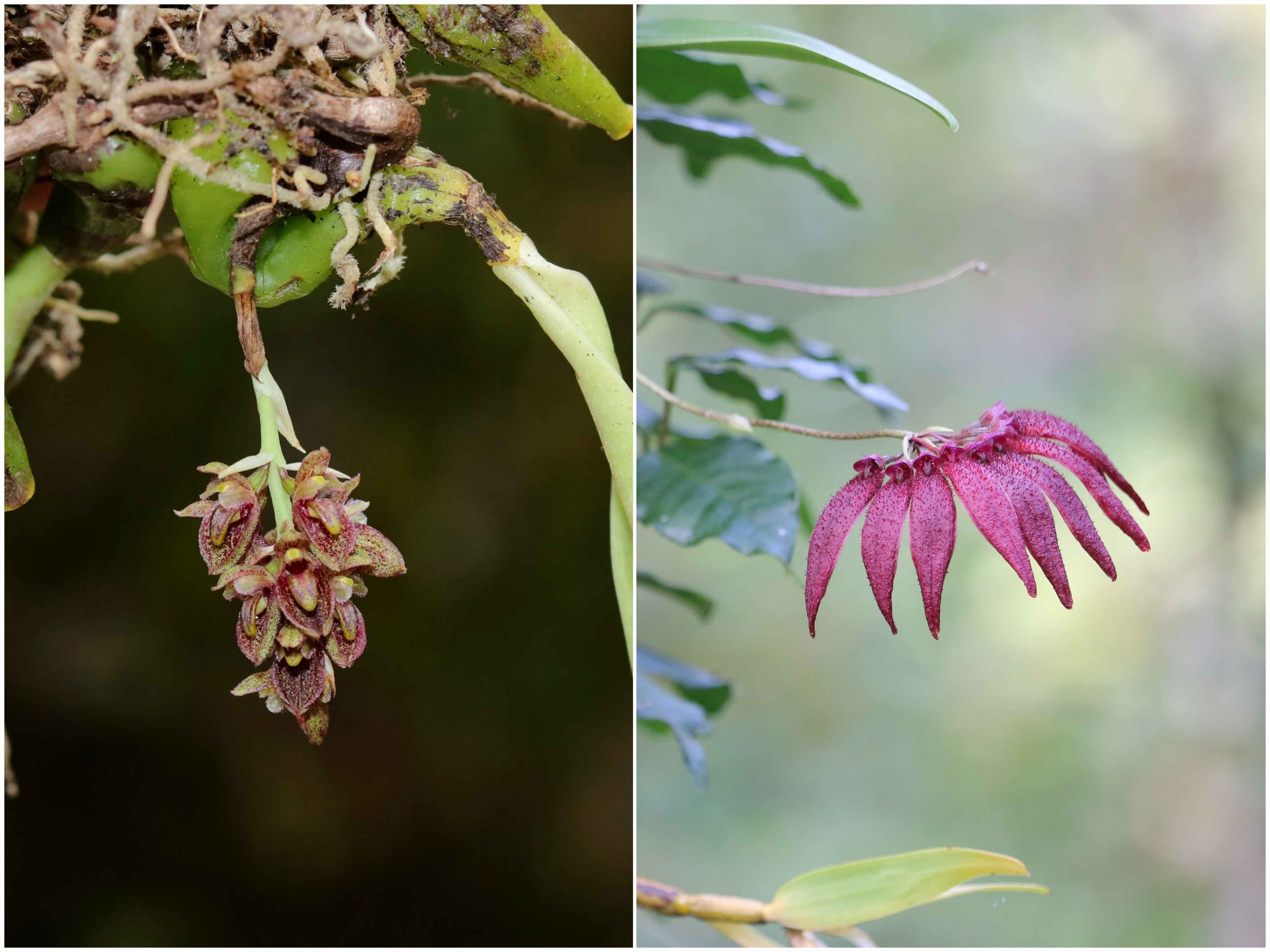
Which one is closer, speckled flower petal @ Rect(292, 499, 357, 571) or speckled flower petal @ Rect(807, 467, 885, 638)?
speckled flower petal @ Rect(292, 499, 357, 571)

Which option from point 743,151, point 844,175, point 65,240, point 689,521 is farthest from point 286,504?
point 844,175

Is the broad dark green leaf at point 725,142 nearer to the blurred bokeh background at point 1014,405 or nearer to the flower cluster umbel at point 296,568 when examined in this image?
the blurred bokeh background at point 1014,405

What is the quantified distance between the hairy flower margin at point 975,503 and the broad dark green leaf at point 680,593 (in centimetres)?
26

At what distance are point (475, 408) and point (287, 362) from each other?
144 millimetres

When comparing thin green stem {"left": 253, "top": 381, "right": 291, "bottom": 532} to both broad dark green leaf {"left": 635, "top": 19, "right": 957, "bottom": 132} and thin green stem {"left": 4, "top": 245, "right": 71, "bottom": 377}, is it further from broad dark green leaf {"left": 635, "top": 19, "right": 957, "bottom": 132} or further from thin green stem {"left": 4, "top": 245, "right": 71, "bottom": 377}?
broad dark green leaf {"left": 635, "top": 19, "right": 957, "bottom": 132}

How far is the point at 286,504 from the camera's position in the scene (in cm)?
34

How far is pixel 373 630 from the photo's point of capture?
70 cm

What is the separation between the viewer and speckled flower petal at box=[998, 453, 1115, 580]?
42 centimetres

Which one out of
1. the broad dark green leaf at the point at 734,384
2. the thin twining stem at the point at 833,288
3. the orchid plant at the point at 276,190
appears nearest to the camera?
the orchid plant at the point at 276,190

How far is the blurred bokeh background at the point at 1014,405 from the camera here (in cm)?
73

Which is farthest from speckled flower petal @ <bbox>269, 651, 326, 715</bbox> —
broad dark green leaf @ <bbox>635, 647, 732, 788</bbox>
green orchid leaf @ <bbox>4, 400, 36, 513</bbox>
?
broad dark green leaf @ <bbox>635, 647, 732, 788</bbox>

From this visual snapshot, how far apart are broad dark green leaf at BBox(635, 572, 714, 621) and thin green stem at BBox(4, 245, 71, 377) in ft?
1.38

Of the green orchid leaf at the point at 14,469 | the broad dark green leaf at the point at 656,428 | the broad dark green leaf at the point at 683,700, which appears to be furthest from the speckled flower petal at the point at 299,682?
the broad dark green leaf at the point at 656,428

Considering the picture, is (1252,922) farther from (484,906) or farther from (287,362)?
(287,362)
